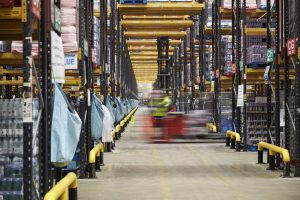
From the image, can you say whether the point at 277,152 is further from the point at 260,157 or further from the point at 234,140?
the point at 234,140

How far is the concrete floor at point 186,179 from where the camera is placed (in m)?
11.4

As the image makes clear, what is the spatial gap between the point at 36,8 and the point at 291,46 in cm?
793

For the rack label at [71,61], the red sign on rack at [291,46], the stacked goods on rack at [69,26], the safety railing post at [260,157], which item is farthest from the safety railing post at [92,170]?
the safety railing post at [260,157]

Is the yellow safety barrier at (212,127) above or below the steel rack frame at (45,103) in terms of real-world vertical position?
below

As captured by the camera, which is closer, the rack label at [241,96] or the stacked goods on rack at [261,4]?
the rack label at [241,96]

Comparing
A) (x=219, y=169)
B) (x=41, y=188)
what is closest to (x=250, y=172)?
(x=219, y=169)

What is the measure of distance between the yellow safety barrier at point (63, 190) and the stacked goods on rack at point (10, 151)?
1.26 feet

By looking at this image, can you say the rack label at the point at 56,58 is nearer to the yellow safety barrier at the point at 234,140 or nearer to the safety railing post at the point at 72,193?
the safety railing post at the point at 72,193

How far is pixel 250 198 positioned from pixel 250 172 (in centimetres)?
397

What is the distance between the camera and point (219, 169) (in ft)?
51.2

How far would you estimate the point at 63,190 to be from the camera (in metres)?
7.45

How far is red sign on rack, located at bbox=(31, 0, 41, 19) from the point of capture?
22.0 ft

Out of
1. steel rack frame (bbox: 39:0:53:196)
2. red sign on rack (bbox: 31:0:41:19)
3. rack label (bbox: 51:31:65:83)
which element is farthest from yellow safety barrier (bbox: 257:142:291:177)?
red sign on rack (bbox: 31:0:41:19)

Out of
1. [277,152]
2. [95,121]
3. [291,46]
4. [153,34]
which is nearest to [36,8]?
[291,46]
